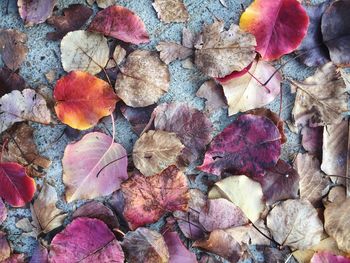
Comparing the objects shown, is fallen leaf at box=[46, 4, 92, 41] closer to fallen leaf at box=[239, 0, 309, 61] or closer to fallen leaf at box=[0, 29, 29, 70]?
fallen leaf at box=[0, 29, 29, 70]

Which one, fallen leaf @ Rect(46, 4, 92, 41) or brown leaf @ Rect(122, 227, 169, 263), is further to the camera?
fallen leaf @ Rect(46, 4, 92, 41)

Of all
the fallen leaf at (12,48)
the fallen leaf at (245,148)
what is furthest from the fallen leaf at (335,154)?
the fallen leaf at (12,48)

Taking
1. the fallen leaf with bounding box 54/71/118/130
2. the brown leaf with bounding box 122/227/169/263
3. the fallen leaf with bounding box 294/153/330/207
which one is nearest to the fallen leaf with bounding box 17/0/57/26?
the fallen leaf with bounding box 54/71/118/130

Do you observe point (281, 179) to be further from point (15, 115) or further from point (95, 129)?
point (15, 115)

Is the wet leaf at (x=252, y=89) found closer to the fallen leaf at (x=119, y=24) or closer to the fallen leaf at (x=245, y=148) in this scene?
the fallen leaf at (x=245, y=148)

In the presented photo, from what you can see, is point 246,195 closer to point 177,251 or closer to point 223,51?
point 177,251

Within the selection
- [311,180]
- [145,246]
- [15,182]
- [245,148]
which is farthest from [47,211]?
[311,180]

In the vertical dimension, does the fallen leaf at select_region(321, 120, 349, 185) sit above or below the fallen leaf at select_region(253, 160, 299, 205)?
above

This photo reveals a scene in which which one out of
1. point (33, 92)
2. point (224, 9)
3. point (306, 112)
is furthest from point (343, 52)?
point (33, 92)

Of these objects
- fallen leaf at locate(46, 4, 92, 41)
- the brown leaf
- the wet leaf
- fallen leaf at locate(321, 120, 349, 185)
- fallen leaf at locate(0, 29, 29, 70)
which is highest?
fallen leaf at locate(46, 4, 92, 41)
